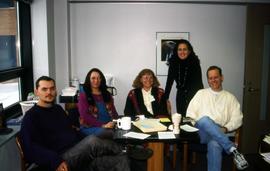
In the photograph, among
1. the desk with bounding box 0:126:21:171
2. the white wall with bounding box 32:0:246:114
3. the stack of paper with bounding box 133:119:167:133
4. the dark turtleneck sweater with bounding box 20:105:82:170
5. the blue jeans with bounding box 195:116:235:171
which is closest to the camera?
the dark turtleneck sweater with bounding box 20:105:82:170

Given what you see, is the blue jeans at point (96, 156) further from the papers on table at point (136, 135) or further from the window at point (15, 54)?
the window at point (15, 54)

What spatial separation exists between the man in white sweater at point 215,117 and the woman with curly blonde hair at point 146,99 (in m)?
0.46

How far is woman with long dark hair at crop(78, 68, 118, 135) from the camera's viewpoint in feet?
9.96

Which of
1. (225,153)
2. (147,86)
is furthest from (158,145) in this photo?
(147,86)

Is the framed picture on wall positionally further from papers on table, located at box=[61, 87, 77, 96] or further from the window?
the window

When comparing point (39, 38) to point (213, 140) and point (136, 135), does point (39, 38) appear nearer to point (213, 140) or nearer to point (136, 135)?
point (136, 135)

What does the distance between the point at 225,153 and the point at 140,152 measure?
1018mm

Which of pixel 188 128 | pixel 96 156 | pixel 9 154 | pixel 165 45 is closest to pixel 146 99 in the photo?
pixel 188 128

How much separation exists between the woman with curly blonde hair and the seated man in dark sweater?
106 centimetres

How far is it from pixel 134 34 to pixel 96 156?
7.86ft

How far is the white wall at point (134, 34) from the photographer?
4223mm

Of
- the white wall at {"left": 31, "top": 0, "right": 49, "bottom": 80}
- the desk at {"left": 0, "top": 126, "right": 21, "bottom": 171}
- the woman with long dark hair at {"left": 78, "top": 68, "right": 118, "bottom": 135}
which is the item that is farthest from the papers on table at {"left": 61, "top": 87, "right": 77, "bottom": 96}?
the desk at {"left": 0, "top": 126, "right": 21, "bottom": 171}

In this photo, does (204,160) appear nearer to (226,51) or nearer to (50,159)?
(226,51)

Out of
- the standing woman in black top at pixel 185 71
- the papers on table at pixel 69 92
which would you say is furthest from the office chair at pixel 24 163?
the standing woman in black top at pixel 185 71
